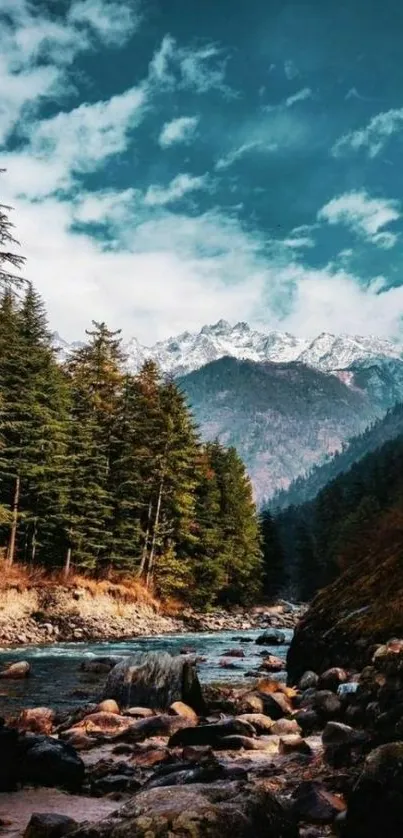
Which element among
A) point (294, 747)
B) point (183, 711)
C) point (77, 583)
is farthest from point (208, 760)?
point (77, 583)

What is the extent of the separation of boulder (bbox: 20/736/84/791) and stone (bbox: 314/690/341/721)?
14.7 ft

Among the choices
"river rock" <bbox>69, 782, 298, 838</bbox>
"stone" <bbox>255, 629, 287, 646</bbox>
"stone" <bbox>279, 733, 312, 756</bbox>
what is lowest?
"stone" <bbox>255, 629, 287, 646</bbox>

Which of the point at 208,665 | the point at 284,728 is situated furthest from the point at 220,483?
the point at 284,728

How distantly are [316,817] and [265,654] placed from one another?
73.3ft

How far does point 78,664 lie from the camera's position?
71.2 ft

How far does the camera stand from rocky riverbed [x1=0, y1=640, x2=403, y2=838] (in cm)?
527

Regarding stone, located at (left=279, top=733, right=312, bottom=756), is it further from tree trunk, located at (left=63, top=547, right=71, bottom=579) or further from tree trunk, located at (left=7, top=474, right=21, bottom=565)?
tree trunk, located at (left=63, top=547, right=71, bottom=579)

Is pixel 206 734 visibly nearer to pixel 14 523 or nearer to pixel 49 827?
pixel 49 827

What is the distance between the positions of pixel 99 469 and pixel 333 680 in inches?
1189

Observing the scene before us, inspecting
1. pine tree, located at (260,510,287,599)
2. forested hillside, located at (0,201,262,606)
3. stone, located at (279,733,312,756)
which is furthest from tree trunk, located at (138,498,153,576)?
pine tree, located at (260,510,287,599)

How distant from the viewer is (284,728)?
36.3ft

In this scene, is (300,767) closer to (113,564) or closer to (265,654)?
(265,654)

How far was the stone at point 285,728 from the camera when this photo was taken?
36.1ft

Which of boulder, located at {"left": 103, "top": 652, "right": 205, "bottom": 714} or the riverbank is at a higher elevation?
boulder, located at {"left": 103, "top": 652, "right": 205, "bottom": 714}
